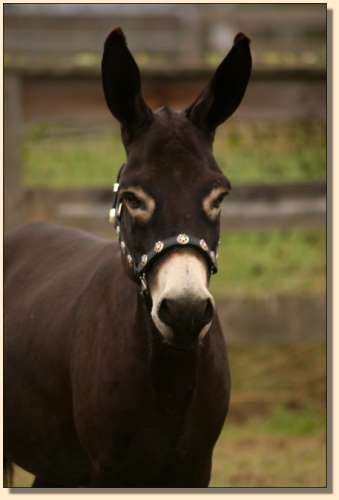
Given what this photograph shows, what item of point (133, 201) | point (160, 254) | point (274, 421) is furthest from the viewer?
point (274, 421)

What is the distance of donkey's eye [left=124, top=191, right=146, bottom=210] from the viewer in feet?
11.0

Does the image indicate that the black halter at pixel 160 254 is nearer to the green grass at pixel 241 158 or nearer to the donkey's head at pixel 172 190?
the donkey's head at pixel 172 190

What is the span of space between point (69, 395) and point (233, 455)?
3.02 metres

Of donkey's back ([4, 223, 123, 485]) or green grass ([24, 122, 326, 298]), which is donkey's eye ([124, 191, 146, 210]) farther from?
green grass ([24, 122, 326, 298])

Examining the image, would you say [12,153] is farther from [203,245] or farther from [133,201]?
[203,245]

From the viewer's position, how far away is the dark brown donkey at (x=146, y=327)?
3246 mm

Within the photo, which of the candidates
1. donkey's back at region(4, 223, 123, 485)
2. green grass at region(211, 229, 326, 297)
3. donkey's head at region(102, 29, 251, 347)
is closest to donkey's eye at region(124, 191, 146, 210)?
donkey's head at region(102, 29, 251, 347)

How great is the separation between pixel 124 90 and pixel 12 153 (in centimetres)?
426

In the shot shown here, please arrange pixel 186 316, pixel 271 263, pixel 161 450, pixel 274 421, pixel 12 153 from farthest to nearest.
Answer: pixel 271 263 → pixel 12 153 → pixel 274 421 → pixel 161 450 → pixel 186 316


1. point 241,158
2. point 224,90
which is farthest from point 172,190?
point 241,158

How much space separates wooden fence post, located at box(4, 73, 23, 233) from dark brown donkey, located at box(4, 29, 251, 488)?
3.42m

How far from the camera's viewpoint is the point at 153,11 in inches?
822

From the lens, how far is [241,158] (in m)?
10.6

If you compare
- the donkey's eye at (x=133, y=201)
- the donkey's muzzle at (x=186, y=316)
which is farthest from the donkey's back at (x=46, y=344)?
the donkey's muzzle at (x=186, y=316)
